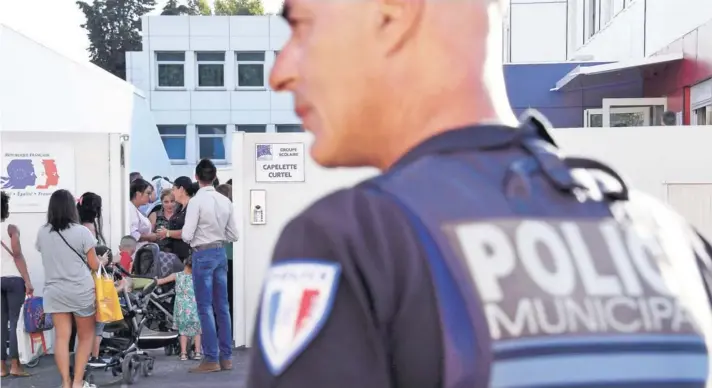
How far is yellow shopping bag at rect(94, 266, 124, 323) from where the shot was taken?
7340 mm

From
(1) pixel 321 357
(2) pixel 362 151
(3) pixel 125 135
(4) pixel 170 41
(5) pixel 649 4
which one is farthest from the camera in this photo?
(4) pixel 170 41

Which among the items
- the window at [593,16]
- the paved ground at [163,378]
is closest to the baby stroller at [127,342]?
the paved ground at [163,378]

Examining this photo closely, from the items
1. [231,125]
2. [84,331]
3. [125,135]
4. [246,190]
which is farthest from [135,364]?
[231,125]

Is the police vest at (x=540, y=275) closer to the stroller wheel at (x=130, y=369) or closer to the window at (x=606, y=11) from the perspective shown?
the stroller wheel at (x=130, y=369)

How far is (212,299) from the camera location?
849cm

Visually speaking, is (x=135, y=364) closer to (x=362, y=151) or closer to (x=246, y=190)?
(x=246, y=190)

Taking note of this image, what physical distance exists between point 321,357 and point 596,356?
0.34m

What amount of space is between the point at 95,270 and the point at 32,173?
246cm

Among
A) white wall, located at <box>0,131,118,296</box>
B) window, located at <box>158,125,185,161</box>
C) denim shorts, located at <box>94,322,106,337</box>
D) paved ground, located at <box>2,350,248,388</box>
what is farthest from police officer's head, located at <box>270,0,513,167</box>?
window, located at <box>158,125,185,161</box>

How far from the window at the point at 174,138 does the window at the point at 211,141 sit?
689 millimetres

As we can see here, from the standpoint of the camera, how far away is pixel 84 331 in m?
7.40

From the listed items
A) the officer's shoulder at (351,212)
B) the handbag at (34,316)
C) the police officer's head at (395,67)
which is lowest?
the handbag at (34,316)

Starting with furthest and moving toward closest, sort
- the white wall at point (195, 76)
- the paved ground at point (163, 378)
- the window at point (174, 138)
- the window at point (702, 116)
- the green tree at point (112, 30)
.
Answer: the green tree at point (112, 30)
the window at point (174, 138)
the white wall at point (195, 76)
the window at point (702, 116)
the paved ground at point (163, 378)

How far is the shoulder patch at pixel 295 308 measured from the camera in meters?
1.12
